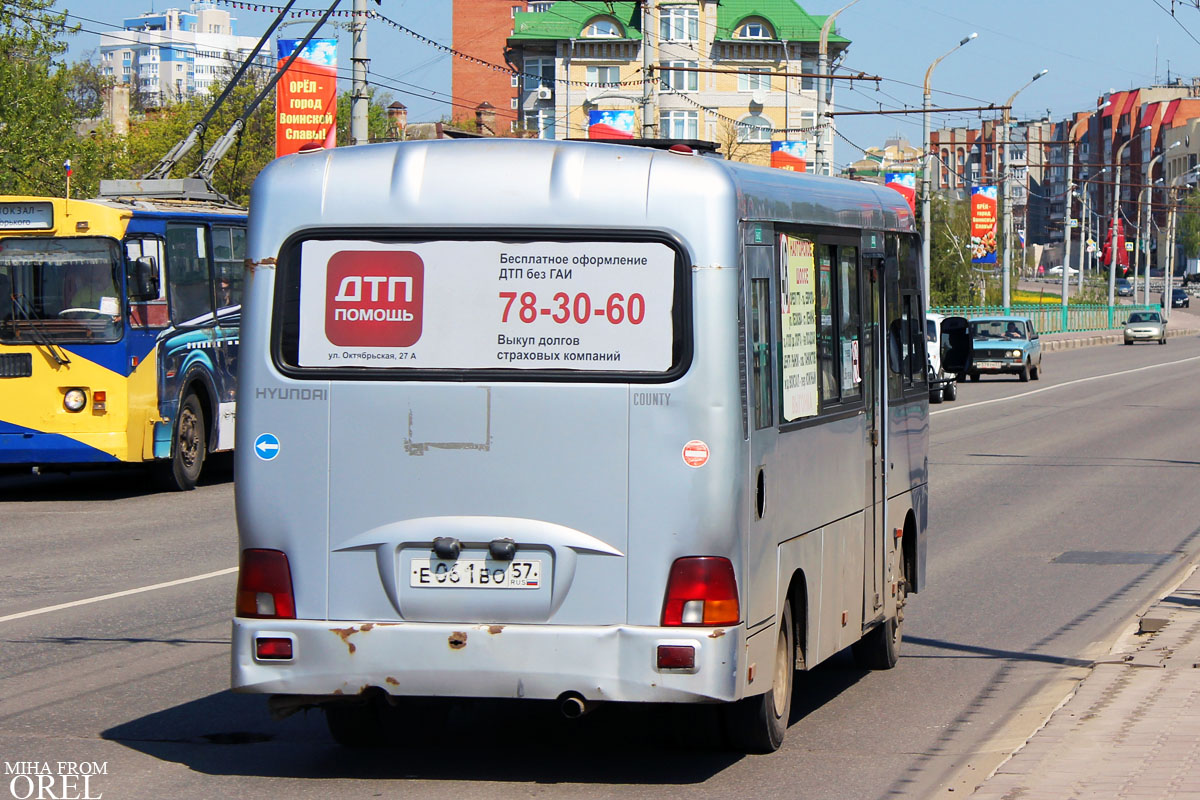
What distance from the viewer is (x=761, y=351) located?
6578 mm

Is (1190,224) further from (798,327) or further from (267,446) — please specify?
(267,446)

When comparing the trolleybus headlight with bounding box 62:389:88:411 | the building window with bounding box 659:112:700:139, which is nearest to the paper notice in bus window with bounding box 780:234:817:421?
the trolleybus headlight with bounding box 62:389:88:411

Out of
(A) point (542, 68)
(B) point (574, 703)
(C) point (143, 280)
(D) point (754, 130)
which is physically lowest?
(B) point (574, 703)

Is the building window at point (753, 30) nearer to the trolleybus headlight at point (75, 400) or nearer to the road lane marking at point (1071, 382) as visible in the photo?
the road lane marking at point (1071, 382)

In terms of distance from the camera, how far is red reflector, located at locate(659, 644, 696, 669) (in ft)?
20.1

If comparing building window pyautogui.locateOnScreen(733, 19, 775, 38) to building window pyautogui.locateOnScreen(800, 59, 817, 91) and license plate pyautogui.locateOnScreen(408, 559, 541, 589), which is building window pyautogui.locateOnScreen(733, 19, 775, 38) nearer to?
building window pyautogui.locateOnScreen(800, 59, 817, 91)

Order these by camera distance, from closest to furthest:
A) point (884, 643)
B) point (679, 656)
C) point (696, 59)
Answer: point (679, 656), point (884, 643), point (696, 59)

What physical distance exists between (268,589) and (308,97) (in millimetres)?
21868

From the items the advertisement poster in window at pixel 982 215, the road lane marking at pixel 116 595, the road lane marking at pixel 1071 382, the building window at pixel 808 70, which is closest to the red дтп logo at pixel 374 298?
the road lane marking at pixel 116 595

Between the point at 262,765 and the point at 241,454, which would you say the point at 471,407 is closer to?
the point at 241,454

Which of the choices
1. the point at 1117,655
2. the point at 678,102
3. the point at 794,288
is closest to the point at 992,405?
the point at 1117,655

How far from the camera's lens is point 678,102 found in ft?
337

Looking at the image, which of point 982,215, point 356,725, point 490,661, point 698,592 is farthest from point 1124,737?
point 982,215

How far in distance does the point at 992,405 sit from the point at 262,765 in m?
28.7
